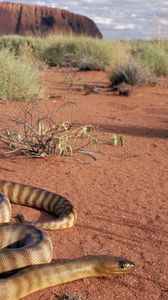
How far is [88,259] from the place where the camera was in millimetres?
4508

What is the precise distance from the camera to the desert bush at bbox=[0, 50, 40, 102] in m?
13.8

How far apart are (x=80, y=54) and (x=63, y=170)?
1970 cm

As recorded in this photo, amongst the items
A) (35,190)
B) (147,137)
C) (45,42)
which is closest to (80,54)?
(45,42)

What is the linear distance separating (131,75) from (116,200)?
10515 millimetres

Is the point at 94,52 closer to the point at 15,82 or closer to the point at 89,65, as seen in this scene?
the point at 89,65

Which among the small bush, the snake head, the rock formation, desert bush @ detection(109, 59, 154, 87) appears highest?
the snake head

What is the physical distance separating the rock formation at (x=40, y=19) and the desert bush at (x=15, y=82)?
67383mm

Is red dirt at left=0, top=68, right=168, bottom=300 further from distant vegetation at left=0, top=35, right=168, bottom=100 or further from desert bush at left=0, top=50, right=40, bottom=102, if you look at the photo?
distant vegetation at left=0, top=35, right=168, bottom=100

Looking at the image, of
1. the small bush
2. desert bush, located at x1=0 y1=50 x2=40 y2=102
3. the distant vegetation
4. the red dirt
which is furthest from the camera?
the small bush

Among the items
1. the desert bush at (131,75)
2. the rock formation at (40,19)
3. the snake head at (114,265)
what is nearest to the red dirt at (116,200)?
the snake head at (114,265)

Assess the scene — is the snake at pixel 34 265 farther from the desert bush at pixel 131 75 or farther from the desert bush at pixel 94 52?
the desert bush at pixel 94 52

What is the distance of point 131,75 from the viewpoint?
54.5 ft

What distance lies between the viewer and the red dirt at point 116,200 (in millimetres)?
4484

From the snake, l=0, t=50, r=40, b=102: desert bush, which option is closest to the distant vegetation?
l=0, t=50, r=40, b=102: desert bush
